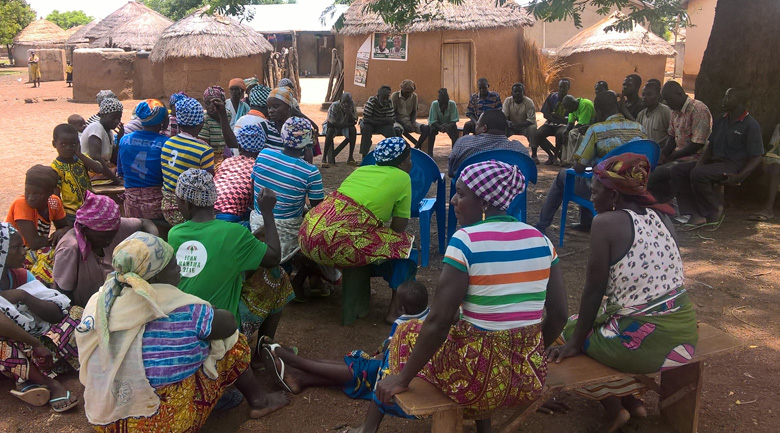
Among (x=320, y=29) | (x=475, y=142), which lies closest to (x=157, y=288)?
(x=475, y=142)

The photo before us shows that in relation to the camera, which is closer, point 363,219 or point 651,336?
point 651,336

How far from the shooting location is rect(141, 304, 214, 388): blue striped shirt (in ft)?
8.96

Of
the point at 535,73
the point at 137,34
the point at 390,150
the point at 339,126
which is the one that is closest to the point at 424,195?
the point at 390,150

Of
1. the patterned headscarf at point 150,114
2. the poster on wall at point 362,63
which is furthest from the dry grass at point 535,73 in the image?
the patterned headscarf at point 150,114

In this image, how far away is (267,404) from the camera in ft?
11.4

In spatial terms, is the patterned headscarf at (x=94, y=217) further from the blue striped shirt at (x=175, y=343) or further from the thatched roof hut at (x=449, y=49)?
the thatched roof hut at (x=449, y=49)

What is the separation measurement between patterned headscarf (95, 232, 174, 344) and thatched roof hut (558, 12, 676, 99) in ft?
56.5

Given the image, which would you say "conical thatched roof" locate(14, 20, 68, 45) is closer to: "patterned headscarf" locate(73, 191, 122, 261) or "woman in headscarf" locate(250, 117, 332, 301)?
"woman in headscarf" locate(250, 117, 332, 301)

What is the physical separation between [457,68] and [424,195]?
1247 cm

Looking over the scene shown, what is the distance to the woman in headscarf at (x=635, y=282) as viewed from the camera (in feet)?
9.54

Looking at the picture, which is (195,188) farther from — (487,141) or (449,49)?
(449,49)

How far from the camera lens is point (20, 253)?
3549 millimetres

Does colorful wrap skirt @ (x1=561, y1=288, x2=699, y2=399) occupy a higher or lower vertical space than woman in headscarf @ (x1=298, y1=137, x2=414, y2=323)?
lower

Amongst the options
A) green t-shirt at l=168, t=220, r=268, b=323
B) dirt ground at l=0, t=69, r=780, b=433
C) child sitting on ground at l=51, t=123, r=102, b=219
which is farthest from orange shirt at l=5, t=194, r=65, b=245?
green t-shirt at l=168, t=220, r=268, b=323
